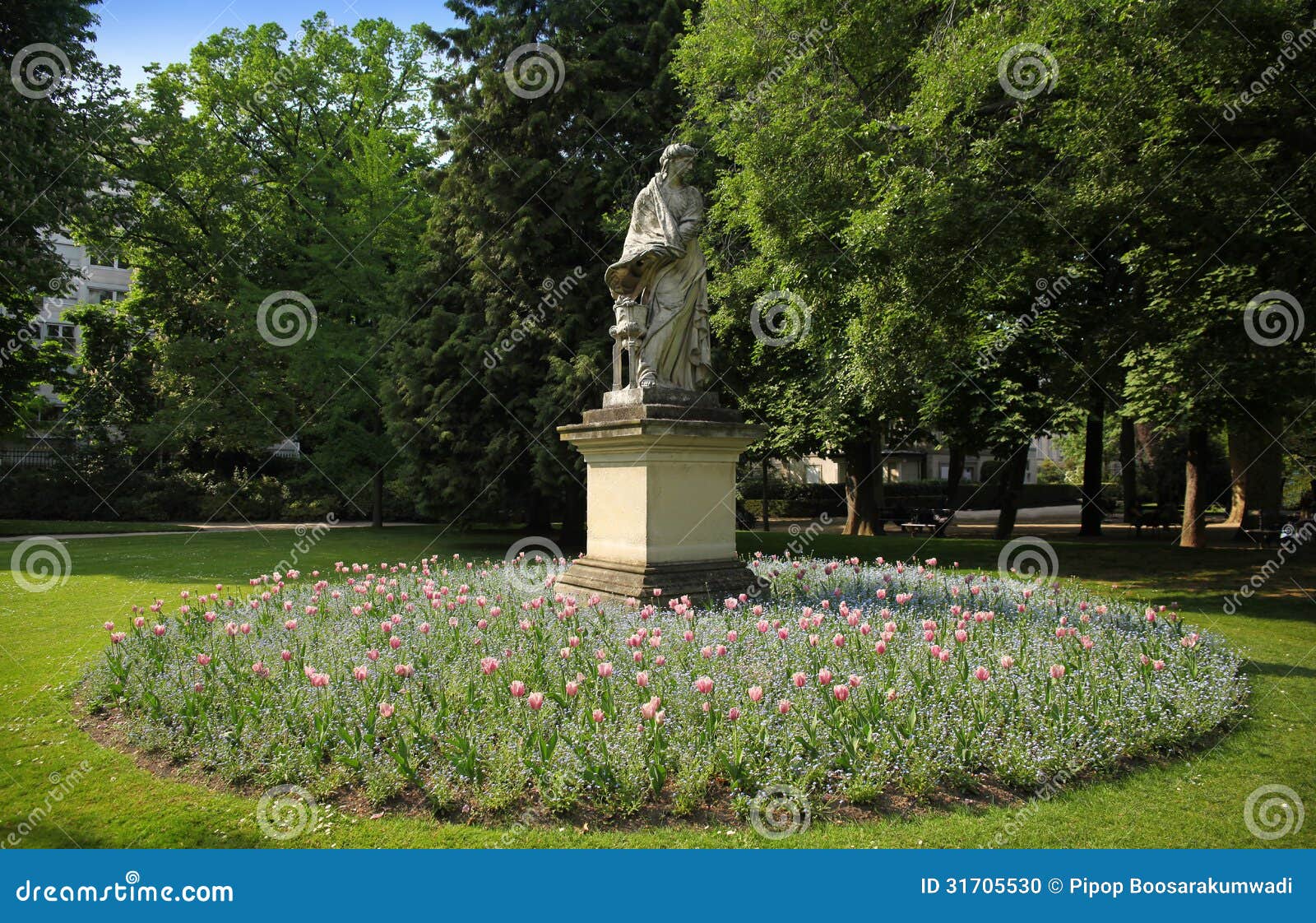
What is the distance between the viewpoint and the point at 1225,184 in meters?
9.80

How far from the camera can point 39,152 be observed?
17094 mm

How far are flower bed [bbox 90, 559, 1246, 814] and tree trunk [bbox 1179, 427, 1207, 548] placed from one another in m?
13.8

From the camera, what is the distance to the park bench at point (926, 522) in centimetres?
2497

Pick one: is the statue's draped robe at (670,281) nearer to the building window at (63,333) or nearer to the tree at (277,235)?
the tree at (277,235)

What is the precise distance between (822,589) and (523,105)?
13.8m

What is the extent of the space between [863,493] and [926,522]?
361 centimetres

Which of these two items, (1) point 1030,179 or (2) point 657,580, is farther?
(1) point 1030,179

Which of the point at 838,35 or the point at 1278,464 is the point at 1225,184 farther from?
the point at 1278,464

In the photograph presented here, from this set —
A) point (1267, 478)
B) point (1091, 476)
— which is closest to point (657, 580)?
point (1091, 476)

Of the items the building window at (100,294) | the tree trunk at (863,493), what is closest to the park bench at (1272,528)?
the tree trunk at (863,493)

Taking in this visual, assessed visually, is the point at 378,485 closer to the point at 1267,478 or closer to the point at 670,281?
the point at 670,281

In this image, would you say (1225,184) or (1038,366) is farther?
(1038,366)

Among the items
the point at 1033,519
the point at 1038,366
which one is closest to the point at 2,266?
the point at 1038,366

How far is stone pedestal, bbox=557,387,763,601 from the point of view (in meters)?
7.85
